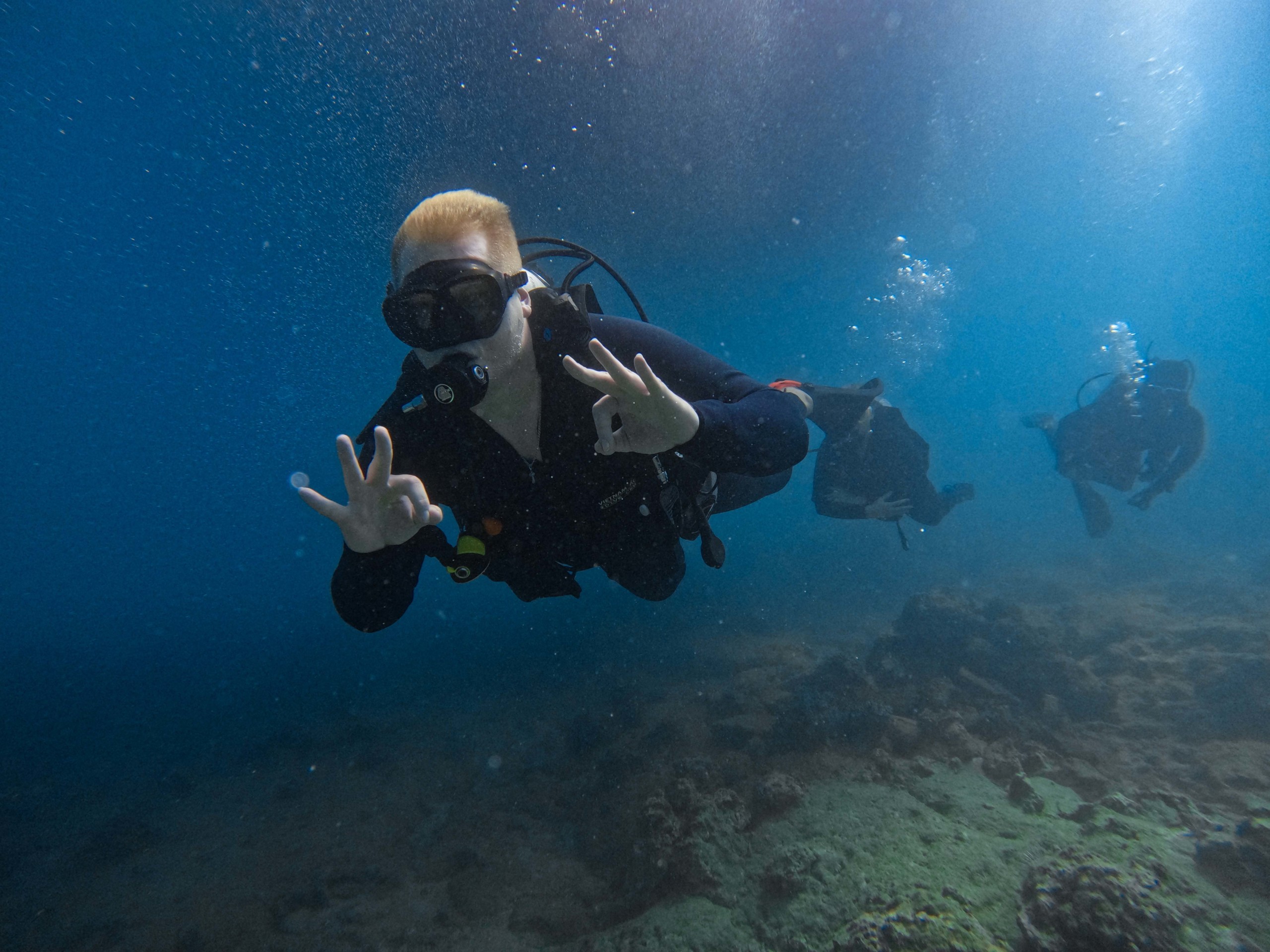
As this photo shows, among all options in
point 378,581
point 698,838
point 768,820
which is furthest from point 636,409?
point 768,820

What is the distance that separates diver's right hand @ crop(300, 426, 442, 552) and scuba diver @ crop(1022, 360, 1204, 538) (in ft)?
43.9

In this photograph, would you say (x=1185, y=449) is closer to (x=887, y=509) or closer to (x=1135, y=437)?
(x=1135, y=437)

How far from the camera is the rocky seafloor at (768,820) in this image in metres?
2.87

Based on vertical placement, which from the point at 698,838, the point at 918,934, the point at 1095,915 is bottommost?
the point at 698,838

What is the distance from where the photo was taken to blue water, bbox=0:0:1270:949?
791cm

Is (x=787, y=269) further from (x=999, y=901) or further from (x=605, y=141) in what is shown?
(x=999, y=901)

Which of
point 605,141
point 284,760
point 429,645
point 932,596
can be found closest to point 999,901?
point 932,596

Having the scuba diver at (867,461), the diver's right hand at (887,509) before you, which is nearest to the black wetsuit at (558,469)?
the scuba diver at (867,461)

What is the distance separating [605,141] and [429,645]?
1661cm

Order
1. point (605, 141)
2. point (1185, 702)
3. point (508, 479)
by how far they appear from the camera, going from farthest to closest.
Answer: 1. point (605, 141)
2. point (1185, 702)
3. point (508, 479)

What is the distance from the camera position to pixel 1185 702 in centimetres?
609

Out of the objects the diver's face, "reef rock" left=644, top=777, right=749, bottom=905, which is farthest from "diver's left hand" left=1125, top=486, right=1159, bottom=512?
the diver's face

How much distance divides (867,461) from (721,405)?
294 inches

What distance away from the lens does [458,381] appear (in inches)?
82.7
